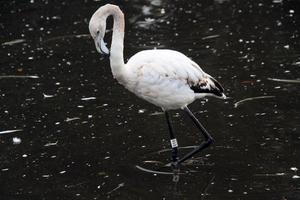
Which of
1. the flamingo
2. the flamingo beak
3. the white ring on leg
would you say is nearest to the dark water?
the white ring on leg

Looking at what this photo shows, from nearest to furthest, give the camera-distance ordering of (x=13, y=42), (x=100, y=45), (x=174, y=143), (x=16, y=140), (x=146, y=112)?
(x=100, y=45)
(x=174, y=143)
(x=16, y=140)
(x=146, y=112)
(x=13, y=42)

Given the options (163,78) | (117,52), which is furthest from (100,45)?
(163,78)

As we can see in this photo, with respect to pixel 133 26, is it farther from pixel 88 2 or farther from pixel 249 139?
pixel 249 139

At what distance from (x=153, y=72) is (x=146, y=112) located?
1.71 meters

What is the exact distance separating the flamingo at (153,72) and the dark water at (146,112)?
1.66 ft

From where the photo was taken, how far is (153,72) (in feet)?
20.7

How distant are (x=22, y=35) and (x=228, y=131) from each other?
514 centimetres

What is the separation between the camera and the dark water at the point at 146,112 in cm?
632

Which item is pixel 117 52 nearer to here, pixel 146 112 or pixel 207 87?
pixel 207 87

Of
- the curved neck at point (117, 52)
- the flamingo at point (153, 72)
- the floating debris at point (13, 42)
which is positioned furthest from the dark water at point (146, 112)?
the curved neck at point (117, 52)

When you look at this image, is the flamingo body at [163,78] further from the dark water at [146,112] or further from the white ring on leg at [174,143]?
the dark water at [146,112]

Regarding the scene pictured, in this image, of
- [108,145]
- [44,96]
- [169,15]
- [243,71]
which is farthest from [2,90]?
[169,15]

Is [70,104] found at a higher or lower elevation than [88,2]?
lower

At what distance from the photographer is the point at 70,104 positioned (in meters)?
8.39
